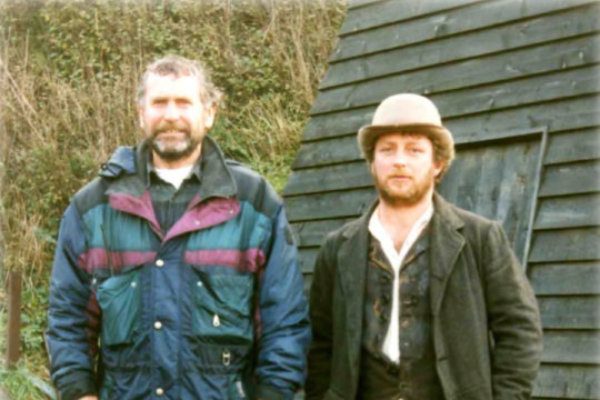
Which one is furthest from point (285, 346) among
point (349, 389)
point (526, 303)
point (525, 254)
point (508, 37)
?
point (508, 37)

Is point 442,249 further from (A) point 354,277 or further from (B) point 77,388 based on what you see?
(B) point 77,388

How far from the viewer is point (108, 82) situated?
40.9ft

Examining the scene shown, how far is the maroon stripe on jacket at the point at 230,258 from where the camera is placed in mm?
3646

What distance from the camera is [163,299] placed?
3613 millimetres

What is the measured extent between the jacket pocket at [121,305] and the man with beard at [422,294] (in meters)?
0.70

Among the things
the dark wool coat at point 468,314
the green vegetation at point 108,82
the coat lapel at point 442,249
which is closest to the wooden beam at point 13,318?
the green vegetation at point 108,82

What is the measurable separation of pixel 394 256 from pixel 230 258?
56 centimetres

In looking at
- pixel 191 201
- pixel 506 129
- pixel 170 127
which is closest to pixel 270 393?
pixel 191 201

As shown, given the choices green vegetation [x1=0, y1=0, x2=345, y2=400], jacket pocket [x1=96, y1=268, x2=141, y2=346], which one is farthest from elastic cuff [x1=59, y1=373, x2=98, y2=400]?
green vegetation [x1=0, y1=0, x2=345, y2=400]

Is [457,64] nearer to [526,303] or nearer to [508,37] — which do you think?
[508,37]

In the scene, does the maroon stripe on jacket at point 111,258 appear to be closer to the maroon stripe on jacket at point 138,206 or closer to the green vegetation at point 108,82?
the maroon stripe on jacket at point 138,206

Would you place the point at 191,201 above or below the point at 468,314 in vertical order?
above

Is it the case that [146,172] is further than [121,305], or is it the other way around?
[146,172]

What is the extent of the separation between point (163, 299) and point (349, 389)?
2.30 ft
